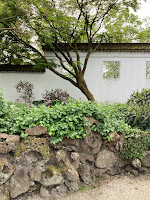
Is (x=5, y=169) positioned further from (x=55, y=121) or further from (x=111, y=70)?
(x=111, y=70)

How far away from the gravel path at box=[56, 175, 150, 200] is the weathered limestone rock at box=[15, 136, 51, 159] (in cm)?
70

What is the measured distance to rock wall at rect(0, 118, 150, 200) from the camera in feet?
7.99

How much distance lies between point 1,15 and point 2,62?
338 centimetres

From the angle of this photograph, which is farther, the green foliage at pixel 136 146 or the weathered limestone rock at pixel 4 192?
the green foliage at pixel 136 146

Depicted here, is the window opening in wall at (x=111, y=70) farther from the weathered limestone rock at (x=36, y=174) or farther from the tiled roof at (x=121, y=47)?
the weathered limestone rock at (x=36, y=174)

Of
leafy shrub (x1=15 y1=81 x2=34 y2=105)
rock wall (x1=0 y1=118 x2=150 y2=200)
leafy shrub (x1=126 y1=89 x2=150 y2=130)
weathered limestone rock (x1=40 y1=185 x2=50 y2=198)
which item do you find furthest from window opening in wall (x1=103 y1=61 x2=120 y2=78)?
weathered limestone rock (x1=40 y1=185 x2=50 y2=198)

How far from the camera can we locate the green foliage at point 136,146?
3076 millimetres

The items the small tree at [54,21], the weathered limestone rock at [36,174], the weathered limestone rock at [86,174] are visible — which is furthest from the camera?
the small tree at [54,21]

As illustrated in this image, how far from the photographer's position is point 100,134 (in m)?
3.05

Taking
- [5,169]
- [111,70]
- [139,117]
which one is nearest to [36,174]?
[5,169]

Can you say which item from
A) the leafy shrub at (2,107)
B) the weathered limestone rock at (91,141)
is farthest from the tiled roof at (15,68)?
the weathered limestone rock at (91,141)

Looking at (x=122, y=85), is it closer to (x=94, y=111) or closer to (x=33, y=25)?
(x=33, y=25)

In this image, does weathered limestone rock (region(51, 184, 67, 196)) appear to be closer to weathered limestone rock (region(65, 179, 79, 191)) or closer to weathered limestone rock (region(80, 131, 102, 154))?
weathered limestone rock (region(65, 179, 79, 191))

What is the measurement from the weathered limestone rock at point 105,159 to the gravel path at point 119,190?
0.25m
